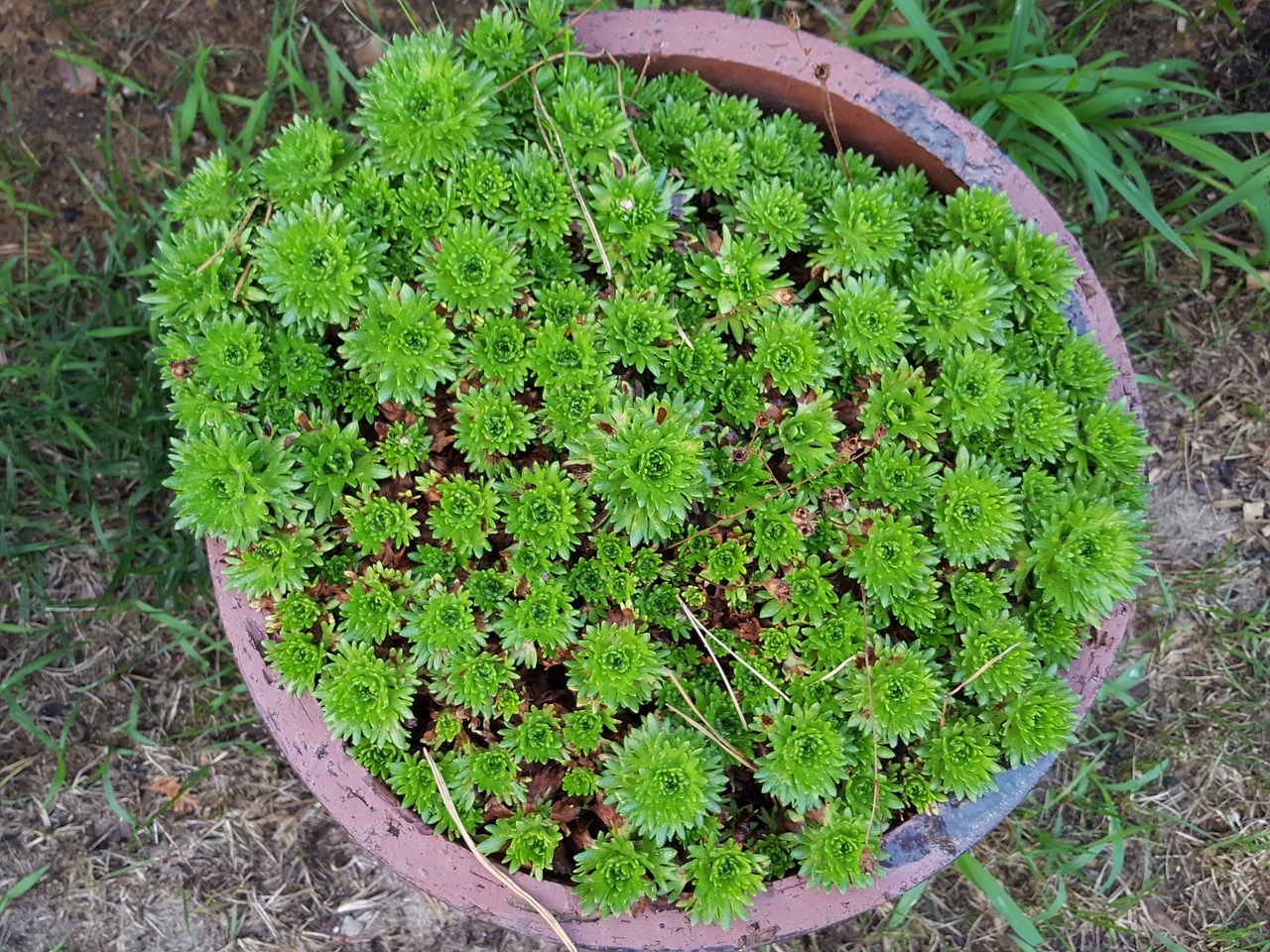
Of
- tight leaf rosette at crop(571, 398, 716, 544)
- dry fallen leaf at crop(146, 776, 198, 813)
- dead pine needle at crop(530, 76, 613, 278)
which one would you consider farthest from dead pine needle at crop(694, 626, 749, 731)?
dry fallen leaf at crop(146, 776, 198, 813)

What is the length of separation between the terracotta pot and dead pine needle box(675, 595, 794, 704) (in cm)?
40

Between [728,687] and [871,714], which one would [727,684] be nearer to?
[728,687]

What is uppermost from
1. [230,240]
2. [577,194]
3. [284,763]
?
[230,240]

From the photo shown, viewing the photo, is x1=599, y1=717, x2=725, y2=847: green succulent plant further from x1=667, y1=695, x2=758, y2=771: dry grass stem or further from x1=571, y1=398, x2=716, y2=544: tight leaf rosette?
x1=571, y1=398, x2=716, y2=544: tight leaf rosette

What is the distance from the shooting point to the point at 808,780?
1.85 metres

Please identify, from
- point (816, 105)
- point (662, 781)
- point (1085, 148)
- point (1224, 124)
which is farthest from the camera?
point (1224, 124)

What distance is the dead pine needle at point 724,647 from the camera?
1.96m

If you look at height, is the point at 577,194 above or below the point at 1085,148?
above

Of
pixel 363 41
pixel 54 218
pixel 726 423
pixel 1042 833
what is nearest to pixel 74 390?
pixel 54 218

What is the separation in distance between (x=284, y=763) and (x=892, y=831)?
191cm

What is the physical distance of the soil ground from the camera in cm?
283

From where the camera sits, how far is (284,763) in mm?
2904

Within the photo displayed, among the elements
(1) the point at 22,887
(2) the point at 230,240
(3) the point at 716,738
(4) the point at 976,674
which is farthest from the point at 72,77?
(4) the point at 976,674

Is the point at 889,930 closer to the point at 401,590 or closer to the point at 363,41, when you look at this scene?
the point at 401,590
